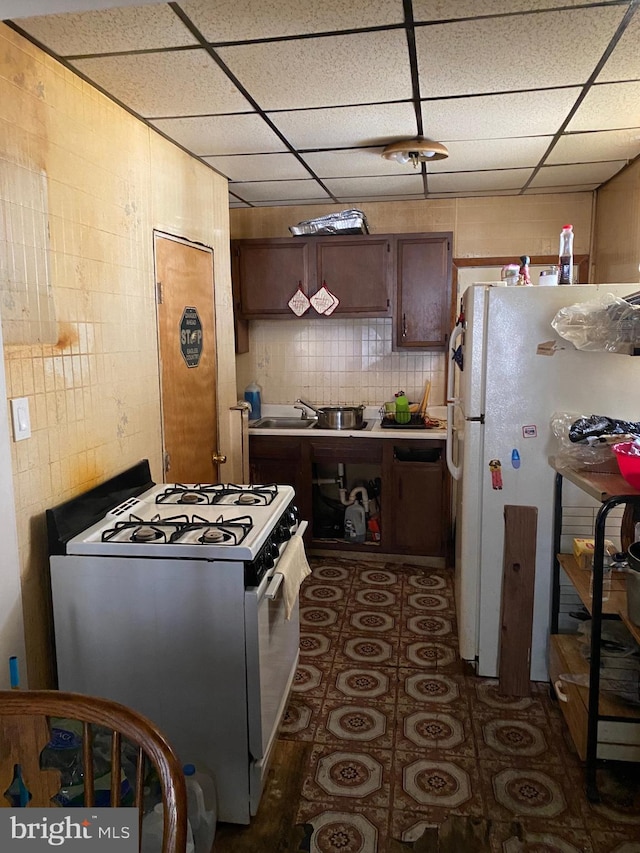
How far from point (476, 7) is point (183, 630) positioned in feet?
6.62

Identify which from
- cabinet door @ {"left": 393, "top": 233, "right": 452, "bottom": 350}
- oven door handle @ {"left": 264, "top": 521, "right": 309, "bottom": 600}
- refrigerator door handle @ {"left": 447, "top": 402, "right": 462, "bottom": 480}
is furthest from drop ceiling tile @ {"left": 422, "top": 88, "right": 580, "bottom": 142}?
oven door handle @ {"left": 264, "top": 521, "right": 309, "bottom": 600}

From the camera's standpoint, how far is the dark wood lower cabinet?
4.03 metres

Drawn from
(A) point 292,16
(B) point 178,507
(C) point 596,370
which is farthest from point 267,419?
(A) point 292,16

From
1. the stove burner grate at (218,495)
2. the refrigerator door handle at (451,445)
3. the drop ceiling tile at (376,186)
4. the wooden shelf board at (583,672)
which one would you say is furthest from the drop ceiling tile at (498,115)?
the wooden shelf board at (583,672)

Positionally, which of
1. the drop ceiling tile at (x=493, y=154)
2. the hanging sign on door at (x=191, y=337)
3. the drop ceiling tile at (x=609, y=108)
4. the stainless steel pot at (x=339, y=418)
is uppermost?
the drop ceiling tile at (x=493, y=154)

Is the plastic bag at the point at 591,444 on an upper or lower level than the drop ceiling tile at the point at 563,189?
lower

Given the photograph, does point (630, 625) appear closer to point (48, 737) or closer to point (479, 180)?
point (48, 737)

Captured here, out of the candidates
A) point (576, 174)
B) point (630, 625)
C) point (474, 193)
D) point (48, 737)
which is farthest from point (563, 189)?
point (48, 737)

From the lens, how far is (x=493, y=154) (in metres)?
3.23

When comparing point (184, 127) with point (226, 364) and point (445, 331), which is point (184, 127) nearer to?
point (226, 364)

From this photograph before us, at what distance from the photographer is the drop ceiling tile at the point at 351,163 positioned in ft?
10.5

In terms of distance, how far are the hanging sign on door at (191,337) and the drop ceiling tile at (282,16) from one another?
1.43 meters

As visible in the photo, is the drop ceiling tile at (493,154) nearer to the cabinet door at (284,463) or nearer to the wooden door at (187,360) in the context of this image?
the wooden door at (187,360)

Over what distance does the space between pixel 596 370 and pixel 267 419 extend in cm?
264
